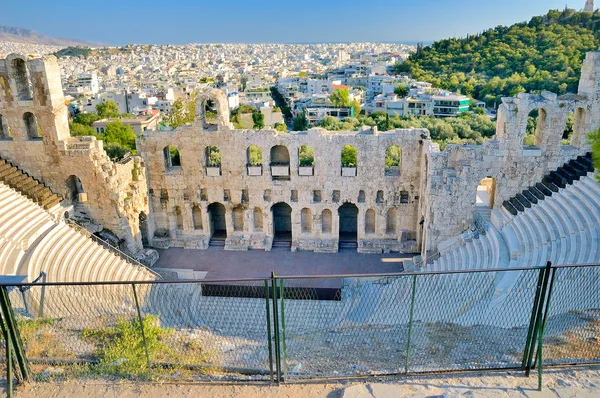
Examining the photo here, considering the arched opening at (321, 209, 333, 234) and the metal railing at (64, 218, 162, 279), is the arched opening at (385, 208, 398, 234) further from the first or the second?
the metal railing at (64, 218, 162, 279)

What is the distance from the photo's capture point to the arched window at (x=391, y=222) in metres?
24.7

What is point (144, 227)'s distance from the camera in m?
25.3

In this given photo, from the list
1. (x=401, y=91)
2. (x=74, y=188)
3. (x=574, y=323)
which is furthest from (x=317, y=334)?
(x=401, y=91)

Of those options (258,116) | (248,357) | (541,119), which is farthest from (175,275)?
(258,116)

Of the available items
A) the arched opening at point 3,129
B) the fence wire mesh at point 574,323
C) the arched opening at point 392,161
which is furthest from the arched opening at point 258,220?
the fence wire mesh at point 574,323

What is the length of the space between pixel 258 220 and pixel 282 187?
255 centimetres

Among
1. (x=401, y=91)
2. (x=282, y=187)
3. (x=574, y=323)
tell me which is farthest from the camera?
(x=401, y=91)

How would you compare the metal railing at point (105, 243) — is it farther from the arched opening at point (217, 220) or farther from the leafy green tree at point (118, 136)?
the leafy green tree at point (118, 136)

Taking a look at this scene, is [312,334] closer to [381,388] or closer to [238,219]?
[381,388]

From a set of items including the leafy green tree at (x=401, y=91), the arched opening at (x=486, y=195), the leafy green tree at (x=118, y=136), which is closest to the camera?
the arched opening at (x=486, y=195)

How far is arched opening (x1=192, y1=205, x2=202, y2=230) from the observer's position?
25802mm

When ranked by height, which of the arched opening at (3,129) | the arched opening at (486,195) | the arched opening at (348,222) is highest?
the arched opening at (3,129)

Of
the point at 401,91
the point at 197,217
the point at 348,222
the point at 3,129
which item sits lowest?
the point at 348,222

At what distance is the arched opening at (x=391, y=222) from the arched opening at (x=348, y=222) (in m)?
1.90
